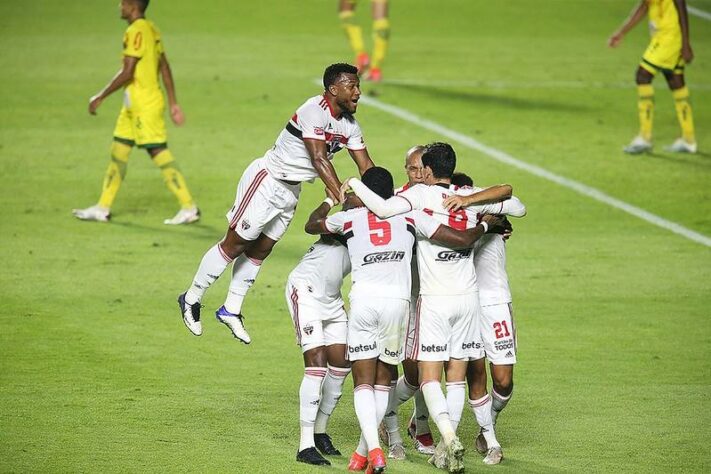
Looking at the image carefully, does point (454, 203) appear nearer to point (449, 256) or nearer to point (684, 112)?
point (449, 256)

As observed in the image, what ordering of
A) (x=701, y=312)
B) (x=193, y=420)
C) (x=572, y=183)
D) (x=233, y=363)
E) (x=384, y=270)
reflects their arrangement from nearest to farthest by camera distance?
(x=384, y=270), (x=193, y=420), (x=233, y=363), (x=701, y=312), (x=572, y=183)

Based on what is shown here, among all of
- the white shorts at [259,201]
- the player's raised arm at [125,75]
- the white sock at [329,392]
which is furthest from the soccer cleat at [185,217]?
the white sock at [329,392]

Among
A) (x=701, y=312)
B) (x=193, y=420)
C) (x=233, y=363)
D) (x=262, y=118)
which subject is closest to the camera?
(x=193, y=420)

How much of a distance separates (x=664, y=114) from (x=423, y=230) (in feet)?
47.4

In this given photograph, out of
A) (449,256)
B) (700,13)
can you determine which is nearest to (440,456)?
(449,256)

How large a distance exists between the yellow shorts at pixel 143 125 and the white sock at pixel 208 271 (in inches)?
211

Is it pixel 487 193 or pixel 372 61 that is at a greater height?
pixel 487 193

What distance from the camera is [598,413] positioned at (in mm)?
10469

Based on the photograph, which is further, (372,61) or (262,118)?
(372,61)

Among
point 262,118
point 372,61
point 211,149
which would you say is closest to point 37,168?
point 211,149

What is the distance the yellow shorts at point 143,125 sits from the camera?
16.1 m

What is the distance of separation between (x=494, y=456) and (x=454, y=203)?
5.63 ft

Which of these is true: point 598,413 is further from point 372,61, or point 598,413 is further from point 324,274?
point 372,61

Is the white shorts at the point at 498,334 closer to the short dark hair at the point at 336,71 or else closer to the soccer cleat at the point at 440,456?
the soccer cleat at the point at 440,456
